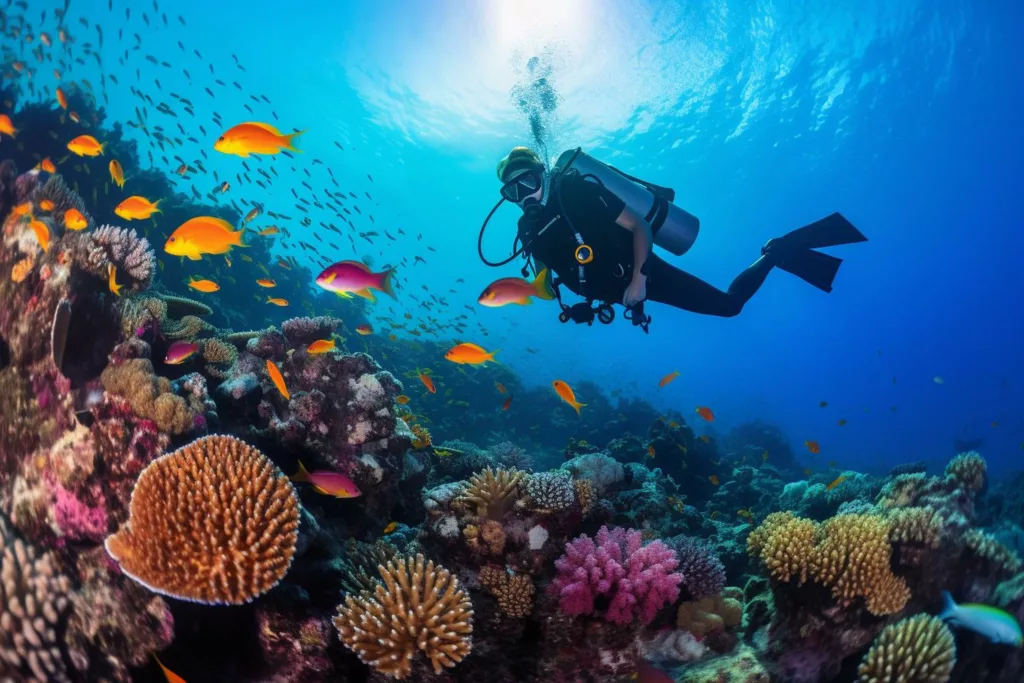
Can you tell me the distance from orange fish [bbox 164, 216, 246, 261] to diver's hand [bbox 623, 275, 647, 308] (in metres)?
4.33

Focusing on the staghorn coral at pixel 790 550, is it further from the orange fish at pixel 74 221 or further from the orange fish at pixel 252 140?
the orange fish at pixel 74 221

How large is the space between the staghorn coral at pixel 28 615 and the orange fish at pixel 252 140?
10.7 ft

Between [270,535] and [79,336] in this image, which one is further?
[79,336]

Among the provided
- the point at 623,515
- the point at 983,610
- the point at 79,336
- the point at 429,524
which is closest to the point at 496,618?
the point at 429,524

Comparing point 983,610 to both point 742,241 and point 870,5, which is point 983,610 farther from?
point 742,241

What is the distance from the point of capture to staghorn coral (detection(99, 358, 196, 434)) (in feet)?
12.2

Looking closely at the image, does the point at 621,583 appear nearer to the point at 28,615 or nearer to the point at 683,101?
the point at 28,615

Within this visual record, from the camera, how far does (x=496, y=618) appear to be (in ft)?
11.8

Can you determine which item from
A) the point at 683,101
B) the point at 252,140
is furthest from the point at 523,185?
the point at 683,101

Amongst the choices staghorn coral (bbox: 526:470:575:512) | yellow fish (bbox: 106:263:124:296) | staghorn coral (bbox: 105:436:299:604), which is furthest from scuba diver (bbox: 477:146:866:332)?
yellow fish (bbox: 106:263:124:296)

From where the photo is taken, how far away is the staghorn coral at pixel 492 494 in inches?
164

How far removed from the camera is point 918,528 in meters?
3.80

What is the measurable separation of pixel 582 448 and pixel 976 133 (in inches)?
1640

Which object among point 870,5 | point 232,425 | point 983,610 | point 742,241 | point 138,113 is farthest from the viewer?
point 742,241
